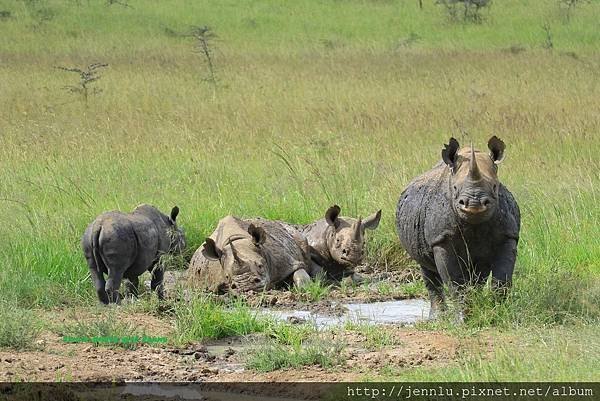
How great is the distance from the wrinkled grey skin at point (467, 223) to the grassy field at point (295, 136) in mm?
256

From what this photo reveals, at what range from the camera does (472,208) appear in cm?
773

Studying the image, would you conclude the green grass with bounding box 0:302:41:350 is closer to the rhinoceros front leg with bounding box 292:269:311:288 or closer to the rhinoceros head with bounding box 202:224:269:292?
the rhinoceros head with bounding box 202:224:269:292

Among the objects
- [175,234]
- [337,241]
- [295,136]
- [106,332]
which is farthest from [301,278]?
[295,136]

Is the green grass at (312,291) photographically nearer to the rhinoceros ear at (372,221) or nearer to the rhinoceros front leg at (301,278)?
the rhinoceros front leg at (301,278)

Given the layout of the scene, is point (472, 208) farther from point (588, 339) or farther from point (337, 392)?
point (337, 392)

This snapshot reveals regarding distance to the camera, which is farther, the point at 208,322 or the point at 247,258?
the point at 247,258

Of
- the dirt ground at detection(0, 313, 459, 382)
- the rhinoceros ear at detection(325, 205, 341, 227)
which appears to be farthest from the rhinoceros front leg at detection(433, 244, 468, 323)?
→ the rhinoceros ear at detection(325, 205, 341, 227)

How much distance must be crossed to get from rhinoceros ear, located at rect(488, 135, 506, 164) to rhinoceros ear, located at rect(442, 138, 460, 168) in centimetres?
25

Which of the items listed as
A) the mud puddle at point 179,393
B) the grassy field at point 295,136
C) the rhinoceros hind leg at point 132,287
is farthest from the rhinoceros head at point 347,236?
the mud puddle at point 179,393

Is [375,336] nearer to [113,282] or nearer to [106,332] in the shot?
[106,332]

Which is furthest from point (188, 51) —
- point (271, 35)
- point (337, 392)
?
point (337, 392)

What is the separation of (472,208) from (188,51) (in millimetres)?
22888

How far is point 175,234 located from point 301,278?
4.47ft

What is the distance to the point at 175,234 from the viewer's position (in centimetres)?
1016
